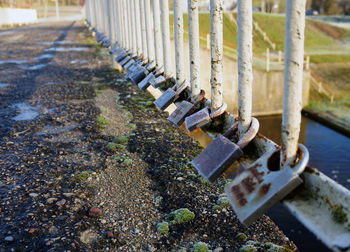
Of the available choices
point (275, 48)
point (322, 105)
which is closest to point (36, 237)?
point (322, 105)

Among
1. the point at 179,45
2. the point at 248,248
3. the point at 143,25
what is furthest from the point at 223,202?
the point at 143,25

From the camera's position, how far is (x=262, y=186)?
2.19 meters

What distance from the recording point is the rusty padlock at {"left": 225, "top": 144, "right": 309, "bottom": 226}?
6.73ft

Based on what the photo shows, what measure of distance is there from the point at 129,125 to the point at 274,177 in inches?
172

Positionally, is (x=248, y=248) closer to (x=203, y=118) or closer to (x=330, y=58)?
(x=203, y=118)

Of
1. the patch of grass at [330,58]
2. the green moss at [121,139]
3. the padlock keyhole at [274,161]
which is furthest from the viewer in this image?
the patch of grass at [330,58]

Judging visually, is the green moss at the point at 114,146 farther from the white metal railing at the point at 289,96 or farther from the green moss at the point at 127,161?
the white metal railing at the point at 289,96

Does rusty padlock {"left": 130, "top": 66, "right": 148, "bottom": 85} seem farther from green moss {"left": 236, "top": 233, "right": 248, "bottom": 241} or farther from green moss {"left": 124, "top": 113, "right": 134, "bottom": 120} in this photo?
green moss {"left": 236, "top": 233, "right": 248, "bottom": 241}

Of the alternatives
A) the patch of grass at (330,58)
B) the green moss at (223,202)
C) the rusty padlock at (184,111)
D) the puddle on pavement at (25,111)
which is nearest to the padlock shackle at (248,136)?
the rusty padlock at (184,111)

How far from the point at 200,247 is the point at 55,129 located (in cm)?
384

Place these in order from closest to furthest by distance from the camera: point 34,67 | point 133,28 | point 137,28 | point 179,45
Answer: point 179,45, point 137,28, point 133,28, point 34,67

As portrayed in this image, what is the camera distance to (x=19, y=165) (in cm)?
472

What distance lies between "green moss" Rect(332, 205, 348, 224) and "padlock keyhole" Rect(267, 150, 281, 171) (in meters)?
0.51

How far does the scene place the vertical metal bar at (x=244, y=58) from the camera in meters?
2.62
